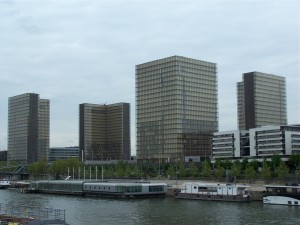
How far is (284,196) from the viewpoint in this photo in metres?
108

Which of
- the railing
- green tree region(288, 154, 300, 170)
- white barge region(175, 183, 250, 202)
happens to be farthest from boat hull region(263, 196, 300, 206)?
green tree region(288, 154, 300, 170)

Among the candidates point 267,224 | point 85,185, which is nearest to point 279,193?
point 267,224

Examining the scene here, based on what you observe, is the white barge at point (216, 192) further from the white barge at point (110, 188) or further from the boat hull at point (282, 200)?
the white barge at point (110, 188)

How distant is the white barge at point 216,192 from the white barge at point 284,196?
8.19 meters

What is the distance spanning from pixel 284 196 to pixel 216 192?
20890 millimetres

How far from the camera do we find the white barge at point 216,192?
4633 inches

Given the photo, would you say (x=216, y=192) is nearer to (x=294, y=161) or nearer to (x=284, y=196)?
(x=284, y=196)

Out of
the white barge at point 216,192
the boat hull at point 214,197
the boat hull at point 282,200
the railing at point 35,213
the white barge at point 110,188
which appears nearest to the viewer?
the railing at point 35,213

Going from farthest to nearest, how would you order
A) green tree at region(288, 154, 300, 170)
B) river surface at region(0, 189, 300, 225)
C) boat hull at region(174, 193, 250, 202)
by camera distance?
green tree at region(288, 154, 300, 170), boat hull at region(174, 193, 250, 202), river surface at region(0, 189, 300, 225)

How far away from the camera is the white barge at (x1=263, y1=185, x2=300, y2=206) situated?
4180 inches

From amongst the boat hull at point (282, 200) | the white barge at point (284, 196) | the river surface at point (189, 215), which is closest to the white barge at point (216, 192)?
the white barge at point (284, 196)

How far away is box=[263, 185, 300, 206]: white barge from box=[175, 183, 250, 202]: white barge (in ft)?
26.9

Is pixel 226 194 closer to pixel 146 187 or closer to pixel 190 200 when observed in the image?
pixel 190 200

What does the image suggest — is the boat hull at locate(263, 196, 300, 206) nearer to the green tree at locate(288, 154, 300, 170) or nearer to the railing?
the railing
